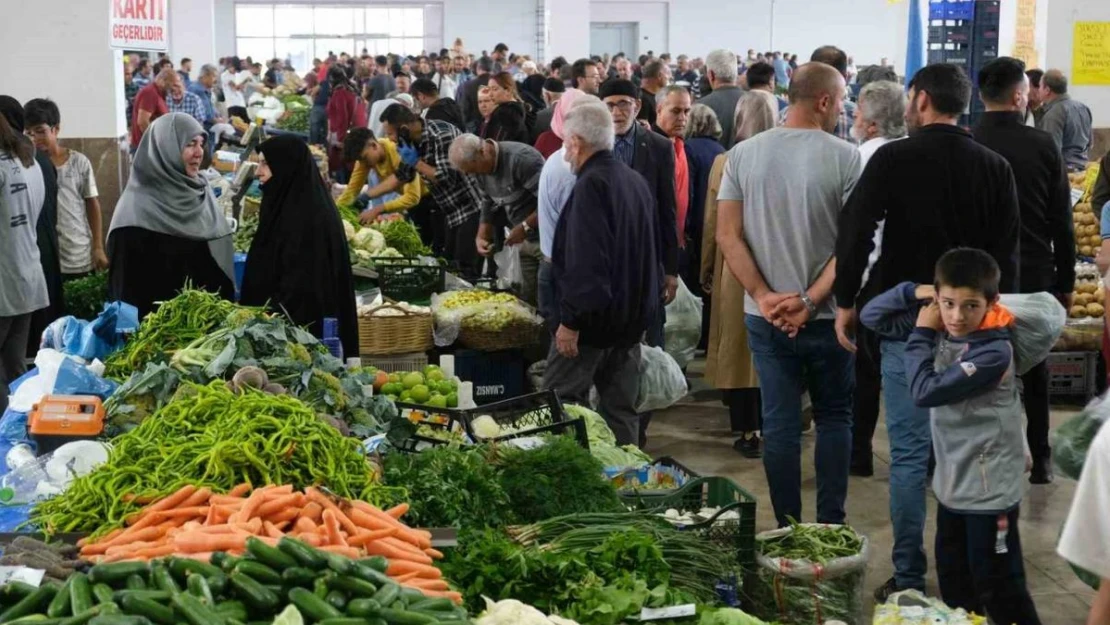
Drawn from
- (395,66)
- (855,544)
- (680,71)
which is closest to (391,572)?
(855,544)

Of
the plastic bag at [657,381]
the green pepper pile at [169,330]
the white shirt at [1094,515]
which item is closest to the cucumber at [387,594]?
the white shirt at [1094,515]

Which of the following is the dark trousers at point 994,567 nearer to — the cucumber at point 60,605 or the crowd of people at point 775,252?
Answer: the crowd of people at point 775,252

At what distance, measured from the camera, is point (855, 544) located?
498 centimetres

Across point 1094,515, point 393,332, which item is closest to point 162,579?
point 1094,515

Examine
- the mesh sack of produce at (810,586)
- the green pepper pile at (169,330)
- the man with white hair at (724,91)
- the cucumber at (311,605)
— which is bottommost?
the mesh sack of produce at (810,586)

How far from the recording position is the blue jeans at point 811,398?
17.7 ft

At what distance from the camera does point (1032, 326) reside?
15.6 feet

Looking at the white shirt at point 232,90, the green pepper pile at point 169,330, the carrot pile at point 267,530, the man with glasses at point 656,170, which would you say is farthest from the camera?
the white shirt at point 232,90

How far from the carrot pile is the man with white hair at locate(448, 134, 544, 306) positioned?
14.3 ft

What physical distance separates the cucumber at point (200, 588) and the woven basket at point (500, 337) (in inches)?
190

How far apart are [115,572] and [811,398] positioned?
3055 mm

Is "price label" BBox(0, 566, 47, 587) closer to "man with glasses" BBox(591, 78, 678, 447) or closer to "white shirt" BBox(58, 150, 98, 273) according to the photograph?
"man with glasses" BBox(591, 78, 678, 447)

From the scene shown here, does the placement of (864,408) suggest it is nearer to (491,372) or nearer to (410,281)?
(491,372)

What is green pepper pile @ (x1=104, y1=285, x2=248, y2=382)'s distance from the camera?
5.51 metres
